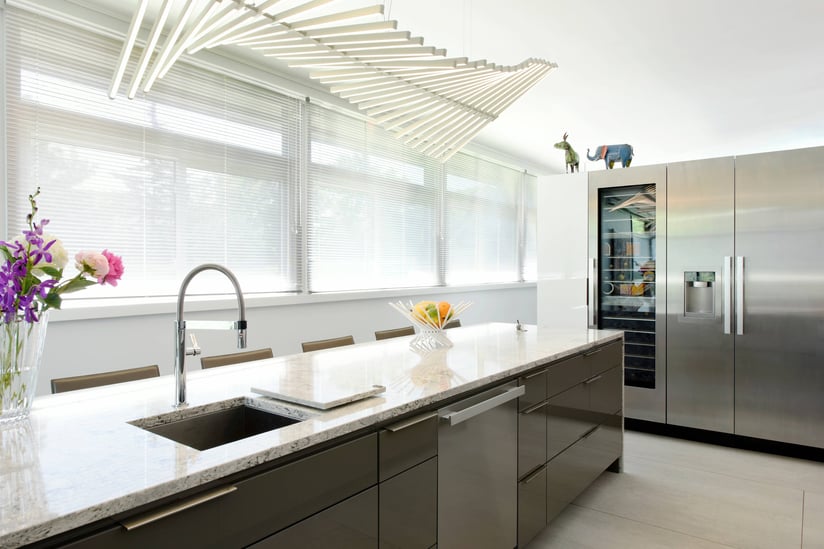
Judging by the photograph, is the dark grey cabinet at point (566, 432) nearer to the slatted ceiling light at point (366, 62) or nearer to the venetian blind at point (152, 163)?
the slatted ceiling light at point (366, 62)

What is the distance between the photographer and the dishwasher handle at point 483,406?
1705 millimetres

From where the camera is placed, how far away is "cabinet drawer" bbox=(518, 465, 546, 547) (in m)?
2.16

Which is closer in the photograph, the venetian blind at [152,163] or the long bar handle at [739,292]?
the venetian blind at [152,163]

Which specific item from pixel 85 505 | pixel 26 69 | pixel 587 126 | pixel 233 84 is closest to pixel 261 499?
pixel 85 505

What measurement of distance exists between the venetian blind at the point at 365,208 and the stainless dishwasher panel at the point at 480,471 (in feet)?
8.43

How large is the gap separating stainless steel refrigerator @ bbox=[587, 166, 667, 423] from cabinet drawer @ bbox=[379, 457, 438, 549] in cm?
302

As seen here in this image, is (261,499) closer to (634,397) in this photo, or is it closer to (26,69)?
(26,69)

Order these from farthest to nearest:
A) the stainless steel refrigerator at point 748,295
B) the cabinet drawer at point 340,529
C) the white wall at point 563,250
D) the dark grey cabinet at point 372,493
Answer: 1. the white wall at point 563,250
2. the stainless steel refrigerator at point 748,295
3. the cabinet drawer at point 340,529
4. the dark grey cabinet at point 372,493

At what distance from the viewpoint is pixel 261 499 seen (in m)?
1.11

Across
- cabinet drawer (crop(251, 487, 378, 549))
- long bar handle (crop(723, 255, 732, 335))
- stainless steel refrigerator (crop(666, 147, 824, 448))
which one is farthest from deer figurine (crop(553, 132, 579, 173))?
cabinet drawer (crop(251, 487, 378, 549))

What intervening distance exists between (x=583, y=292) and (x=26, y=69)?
406cm

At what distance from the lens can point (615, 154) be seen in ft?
14.7

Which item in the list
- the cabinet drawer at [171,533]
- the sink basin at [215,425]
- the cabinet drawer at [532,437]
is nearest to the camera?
the cabinet drawer at [171,533]

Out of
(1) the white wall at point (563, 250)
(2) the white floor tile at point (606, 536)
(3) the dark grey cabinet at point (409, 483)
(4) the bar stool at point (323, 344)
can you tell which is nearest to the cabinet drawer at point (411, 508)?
(3) the dark grey cabinet at point (409, 483)
